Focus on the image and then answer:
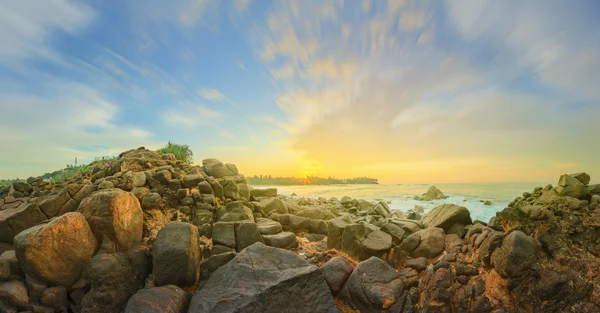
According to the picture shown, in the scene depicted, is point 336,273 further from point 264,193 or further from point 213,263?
point 264,193

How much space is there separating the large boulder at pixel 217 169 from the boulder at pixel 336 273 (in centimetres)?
745

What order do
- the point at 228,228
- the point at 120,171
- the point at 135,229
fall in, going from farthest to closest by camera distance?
the point at 120,171 < the point at 228,228 < the point at 135,229

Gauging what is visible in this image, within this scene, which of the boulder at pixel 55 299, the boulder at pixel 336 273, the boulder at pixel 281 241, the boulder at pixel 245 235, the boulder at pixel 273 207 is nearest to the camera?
the boulder at pixel 55 299

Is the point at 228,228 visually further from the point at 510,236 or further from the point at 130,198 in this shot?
the point at 510,236

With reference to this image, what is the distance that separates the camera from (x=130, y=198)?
26.7 ft

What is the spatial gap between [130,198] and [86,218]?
1107 millimetres

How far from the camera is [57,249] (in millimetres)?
6613

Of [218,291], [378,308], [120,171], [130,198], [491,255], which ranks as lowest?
[378,308]

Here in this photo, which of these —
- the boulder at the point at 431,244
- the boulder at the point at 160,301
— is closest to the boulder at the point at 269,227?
the boulder at the point at 160,301

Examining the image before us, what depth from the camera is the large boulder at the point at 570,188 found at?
6.47 meters

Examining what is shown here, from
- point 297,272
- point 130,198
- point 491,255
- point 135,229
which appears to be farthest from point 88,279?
point 491,255

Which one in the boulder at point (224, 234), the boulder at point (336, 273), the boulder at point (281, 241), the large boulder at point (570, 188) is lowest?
the boulder at point (336, 273)

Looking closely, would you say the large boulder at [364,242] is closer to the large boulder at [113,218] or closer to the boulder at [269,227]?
the boulder at [269,227]

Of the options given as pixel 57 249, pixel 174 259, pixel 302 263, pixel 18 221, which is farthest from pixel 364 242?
pixel 18 221
